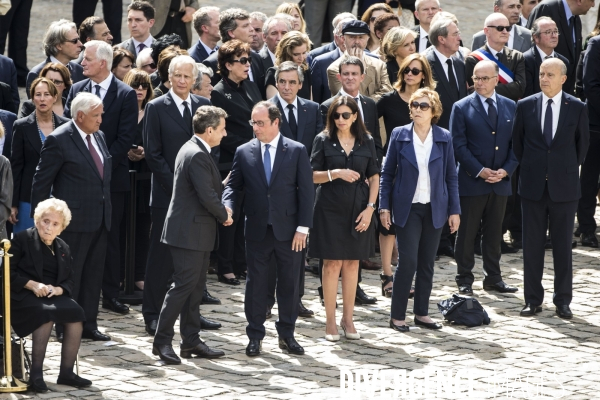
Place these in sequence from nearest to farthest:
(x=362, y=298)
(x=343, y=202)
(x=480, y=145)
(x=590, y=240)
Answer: (x=343, y=202) < (x=362, y=298) < (x=480, y=145) < (x=590, y=240)

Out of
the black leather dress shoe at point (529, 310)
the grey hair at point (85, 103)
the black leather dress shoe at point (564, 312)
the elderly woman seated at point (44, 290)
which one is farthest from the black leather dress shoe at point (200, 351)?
the black leather dress shoe at point (564, 312)

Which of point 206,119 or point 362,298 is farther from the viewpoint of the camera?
point 362,298

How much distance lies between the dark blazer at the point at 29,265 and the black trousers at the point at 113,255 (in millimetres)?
1985

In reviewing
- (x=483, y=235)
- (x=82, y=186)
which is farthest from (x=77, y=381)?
(x=483, y=235)

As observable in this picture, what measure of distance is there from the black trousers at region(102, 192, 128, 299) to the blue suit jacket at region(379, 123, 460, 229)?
2.50 m

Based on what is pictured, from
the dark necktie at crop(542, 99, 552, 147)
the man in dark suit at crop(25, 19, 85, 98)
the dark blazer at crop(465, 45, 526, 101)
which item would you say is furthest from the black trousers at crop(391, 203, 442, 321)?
the man in dark suit at crop(25, 19, 85, 98)

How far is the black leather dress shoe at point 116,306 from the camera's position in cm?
1165

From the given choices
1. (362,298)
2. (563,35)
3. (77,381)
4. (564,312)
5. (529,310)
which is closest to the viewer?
(77,381)

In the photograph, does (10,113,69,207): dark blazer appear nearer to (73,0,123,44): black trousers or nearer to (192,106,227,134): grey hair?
(192,106,227,134): grey hair

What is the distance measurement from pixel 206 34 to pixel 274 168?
3.83 metres

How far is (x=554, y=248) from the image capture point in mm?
11836

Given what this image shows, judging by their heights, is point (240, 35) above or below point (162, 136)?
above

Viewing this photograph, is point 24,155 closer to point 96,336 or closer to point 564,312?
point 96,336

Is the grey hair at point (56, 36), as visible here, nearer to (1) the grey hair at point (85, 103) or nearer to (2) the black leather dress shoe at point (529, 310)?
(1) the grey hair at point (85, 103)
